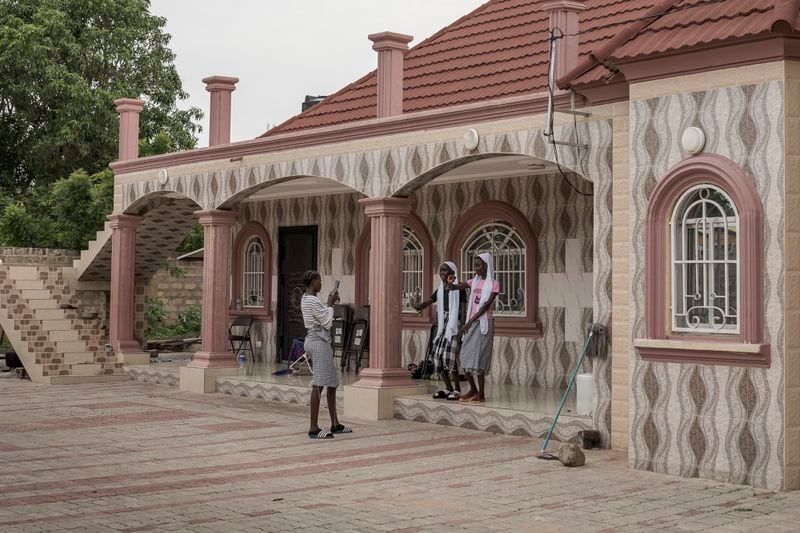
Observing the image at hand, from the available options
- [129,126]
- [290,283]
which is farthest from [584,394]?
[129,126]

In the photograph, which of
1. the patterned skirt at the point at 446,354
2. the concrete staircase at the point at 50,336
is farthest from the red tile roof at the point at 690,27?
the concrete staircase at the point at 50,336

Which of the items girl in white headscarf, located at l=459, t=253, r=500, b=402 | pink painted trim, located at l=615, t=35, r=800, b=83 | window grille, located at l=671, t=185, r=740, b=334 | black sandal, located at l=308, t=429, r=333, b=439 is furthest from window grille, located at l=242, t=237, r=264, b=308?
window grille, located at l=671, t=185, r=740, b=334

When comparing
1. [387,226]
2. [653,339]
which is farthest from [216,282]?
[653,339]

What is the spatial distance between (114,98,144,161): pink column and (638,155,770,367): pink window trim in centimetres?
A: 1089

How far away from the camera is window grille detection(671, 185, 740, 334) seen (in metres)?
8.83

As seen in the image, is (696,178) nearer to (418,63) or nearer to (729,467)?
(729,467)

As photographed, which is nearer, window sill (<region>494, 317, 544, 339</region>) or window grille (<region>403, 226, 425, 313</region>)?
window sill (<region>494, 317, 544, 339</region>)

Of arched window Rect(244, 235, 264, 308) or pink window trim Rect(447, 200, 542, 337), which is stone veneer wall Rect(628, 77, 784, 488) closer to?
pink window trim Rect(447, 200, 542, 337)

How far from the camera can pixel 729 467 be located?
863cm

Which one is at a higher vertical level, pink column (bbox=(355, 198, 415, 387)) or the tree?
the tree

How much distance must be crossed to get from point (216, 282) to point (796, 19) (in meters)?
9.41

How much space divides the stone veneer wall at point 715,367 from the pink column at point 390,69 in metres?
A: 3.95

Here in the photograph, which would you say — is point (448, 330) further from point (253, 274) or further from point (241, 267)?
point (241, 267)

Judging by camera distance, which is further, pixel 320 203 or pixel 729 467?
pixel 320 203
